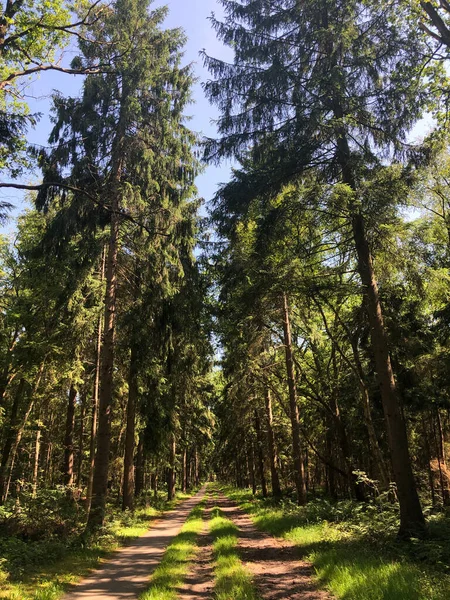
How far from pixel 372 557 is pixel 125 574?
454 centimetres

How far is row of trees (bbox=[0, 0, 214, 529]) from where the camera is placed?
11.9 m

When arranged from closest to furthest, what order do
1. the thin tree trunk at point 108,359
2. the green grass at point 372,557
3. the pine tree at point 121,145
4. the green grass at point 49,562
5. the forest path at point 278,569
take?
the green grass at point 372,557
the forest path at point 278,569
the green grass at point 49,562
the thin tree trunk at point 108,359
the pine tree at point 121,145

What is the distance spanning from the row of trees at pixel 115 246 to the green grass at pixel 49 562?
41.1 inches

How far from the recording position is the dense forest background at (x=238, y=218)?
28.1 ft

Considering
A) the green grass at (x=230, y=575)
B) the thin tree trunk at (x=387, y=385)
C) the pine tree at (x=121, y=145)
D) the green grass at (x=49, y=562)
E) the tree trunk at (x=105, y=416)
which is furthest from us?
the pine tree at (x=121, y=145)

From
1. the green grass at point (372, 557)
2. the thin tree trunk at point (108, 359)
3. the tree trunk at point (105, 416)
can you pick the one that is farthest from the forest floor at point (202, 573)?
the thin tree trunk at point (108, 359)

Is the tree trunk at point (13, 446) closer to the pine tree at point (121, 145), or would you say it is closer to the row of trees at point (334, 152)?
the pine tree at point (121, 145)

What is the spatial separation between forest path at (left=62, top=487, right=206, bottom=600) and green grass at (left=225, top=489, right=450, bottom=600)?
122 inches

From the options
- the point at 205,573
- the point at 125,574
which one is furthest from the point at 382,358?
the point at 125,574

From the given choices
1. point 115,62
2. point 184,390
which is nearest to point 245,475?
point 184,390

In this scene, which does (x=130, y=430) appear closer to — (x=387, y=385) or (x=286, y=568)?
(x=286, y=568)

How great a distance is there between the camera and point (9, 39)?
779cm

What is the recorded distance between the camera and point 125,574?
7477 millimetres

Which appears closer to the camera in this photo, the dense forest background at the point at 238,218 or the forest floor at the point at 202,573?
the forest floor at the point at 202,573
